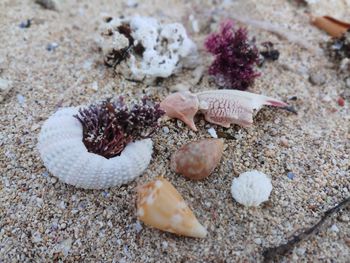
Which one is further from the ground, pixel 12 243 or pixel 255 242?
pixel 255 242

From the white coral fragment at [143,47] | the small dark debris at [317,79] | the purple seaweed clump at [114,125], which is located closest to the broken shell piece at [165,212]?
the purple seaweed clump at [114,125]

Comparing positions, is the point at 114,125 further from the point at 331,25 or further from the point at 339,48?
the point at 331,25

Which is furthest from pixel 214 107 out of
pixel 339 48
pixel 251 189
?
pixel 339 48

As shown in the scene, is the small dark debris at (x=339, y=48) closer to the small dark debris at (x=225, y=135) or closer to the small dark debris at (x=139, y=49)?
the small dark debris at (x=225, y=135)

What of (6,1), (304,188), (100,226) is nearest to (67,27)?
(6,1)

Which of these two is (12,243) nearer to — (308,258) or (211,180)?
(211,180)

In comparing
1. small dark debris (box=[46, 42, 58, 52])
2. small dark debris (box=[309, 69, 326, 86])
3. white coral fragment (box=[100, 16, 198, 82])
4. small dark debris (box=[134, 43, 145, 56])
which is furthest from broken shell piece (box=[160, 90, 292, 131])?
small dark debris (box=[46, 42, 58, 52])

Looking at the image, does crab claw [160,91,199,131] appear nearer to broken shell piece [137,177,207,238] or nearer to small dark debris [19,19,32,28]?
broken shell piece [137,177,207,238]
